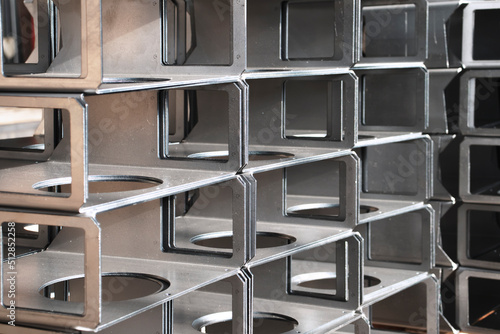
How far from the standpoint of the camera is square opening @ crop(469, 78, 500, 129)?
121 inches

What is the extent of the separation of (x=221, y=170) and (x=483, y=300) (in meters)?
1.65

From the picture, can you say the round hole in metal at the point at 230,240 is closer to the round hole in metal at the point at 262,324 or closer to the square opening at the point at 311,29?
the round hole in metal at the point at 262,324

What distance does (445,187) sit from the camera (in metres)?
3.01

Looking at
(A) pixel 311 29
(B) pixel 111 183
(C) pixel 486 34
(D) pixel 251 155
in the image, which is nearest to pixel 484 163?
(C) pixel 486 34

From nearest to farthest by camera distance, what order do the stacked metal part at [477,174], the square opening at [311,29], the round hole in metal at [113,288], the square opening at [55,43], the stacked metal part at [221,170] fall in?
1. the stacked metal part at [221,170]
2. the square opening at [55,43]
3. the round hole in metal at [113,288]
4. the square opening at [311,29]
5. the stacked metal part at [477,174]

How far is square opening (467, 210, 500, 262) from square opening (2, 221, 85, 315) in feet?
5.49

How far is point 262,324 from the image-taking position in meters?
2.39

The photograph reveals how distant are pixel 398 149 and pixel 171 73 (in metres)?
1.36

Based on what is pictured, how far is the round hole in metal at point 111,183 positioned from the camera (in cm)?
173

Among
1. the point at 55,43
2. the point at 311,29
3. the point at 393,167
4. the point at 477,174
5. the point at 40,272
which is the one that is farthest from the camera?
the point at 477,174

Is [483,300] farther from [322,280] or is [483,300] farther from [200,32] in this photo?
[200,32]

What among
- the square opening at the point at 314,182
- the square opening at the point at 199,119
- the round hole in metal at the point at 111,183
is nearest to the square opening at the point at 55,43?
the round hole in metal at the point at 111,183

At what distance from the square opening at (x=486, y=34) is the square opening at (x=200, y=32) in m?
1.22

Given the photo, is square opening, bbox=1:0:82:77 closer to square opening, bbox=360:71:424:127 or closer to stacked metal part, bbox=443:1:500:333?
square opening, bbox=360:71:424:127
